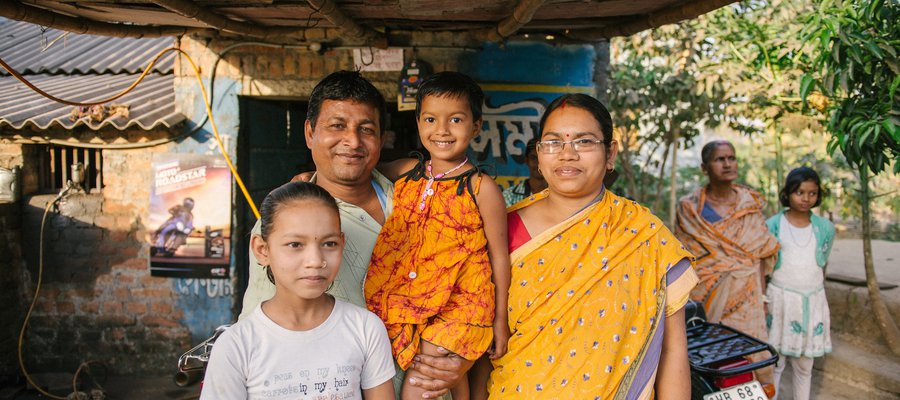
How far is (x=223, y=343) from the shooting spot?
5.02 ft

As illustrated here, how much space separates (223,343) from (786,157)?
11.9 meters

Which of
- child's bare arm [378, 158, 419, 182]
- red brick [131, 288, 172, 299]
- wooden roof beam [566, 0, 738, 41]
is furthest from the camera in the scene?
red brick [131, 288, 172, 299]

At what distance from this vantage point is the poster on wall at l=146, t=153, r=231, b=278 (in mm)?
4402

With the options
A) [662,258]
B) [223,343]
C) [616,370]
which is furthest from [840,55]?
[223,343]

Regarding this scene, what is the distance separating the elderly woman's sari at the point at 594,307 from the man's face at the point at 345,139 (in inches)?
27.3

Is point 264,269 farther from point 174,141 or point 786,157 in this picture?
point 786,157

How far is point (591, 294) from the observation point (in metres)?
1.85

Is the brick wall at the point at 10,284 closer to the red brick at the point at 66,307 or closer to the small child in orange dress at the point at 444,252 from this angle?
the red brick at the point at 66,307

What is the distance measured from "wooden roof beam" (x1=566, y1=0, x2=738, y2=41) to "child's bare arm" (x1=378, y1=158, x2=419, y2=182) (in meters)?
1.65

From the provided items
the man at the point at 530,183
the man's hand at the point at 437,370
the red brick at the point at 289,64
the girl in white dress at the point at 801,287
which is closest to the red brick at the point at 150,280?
the red brick at the point at 289,64

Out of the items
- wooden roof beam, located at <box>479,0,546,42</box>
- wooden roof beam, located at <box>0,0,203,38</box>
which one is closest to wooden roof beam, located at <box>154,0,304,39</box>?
wooden roof beam, located at <box>0,0,203,38</box>

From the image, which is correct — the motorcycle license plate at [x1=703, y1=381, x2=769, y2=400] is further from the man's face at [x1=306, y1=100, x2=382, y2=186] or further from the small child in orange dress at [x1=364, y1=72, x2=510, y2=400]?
the man's face at [x1=306, y1=100, x2=382, y2=186]

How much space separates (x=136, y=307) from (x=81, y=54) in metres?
3.33

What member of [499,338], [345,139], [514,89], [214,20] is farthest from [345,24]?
[499,338]
